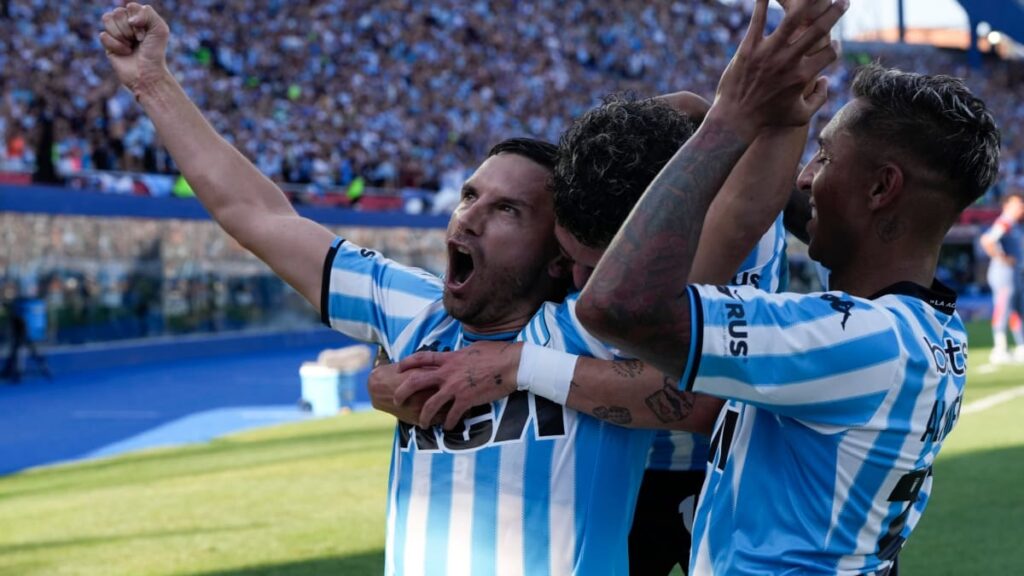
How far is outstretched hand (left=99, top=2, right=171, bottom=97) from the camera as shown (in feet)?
9.39

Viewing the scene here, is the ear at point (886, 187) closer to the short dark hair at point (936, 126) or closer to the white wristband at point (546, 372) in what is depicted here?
the short dark hair at point (936, 126)

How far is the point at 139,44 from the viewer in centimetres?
291

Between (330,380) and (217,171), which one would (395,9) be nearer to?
(330,380)

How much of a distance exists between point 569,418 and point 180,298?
1986cm

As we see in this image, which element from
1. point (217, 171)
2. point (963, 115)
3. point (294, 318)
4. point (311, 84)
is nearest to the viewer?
point (963, 115)

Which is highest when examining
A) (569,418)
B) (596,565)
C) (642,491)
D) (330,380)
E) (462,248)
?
(462,248)

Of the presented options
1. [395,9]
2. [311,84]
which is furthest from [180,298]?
[395,9]

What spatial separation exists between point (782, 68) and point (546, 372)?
2.68 feet

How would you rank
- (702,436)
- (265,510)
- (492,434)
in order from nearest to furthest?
1. (492,434)
2. (702,436)
3. (265,510)

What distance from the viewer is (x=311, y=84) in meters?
27.1

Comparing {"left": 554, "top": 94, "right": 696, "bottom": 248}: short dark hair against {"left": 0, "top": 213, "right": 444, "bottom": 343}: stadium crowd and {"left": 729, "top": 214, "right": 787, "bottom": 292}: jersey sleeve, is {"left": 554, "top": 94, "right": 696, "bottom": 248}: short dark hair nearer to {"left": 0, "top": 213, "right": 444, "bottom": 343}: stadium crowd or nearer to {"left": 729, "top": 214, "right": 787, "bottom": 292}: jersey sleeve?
{"left": 729, "top": 214, "right": 787, "bottom": 292}: jersey sleeve

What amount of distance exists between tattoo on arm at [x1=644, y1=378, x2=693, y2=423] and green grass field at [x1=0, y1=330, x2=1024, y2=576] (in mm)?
4157

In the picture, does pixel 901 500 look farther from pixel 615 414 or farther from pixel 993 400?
pixel 993 400

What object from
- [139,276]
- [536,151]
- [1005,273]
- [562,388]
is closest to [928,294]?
[562,388]
